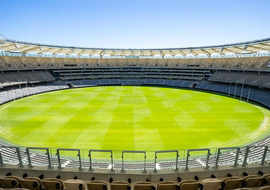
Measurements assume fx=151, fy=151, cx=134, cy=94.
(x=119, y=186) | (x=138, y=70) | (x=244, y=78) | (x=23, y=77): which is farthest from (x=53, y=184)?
(x=138, y=70)

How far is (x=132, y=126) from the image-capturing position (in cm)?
1723

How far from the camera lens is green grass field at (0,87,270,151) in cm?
1377

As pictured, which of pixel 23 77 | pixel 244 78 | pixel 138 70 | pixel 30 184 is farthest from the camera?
pixel 138 70

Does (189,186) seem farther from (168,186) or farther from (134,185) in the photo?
(134,185)

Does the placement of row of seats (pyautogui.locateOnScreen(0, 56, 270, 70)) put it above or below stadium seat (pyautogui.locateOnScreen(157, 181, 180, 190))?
above

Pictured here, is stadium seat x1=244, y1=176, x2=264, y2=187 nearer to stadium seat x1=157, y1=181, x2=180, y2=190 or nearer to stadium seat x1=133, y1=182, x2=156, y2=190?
stadium seat x1=157, y1=181, x2=180, y2=190

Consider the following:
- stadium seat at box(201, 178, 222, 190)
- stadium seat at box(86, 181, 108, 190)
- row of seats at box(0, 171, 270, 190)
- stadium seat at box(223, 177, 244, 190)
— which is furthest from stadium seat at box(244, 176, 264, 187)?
stadium seat at box(86, 181, 108, 190)

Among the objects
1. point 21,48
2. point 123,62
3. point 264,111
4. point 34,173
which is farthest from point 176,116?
point 123,62

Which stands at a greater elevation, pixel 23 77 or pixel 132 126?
pixel 23 77

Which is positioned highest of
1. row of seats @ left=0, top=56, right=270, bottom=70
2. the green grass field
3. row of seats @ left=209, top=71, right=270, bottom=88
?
row of seats @ left=0, top=56, right=270, bottom=70

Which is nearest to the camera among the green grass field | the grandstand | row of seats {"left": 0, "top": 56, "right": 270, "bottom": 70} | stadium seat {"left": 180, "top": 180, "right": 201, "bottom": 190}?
stadium seat {"left": 180, "top": 180, "right": 201, "bottom": 190}

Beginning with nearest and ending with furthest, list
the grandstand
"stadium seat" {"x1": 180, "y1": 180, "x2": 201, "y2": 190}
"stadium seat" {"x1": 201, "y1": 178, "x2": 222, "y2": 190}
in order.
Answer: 1. "stadium seat" {"x1": 180, "y1": 180, "x2": 201, "y2": 190}
2. "stadium seat" {"x1": 201, "y1": 178, "x2": 222, "y2": 190}
3. the grandstand

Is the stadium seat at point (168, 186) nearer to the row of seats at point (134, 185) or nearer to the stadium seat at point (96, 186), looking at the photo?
the row of seats at point (134, 185)

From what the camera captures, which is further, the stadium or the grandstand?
the grandstand
